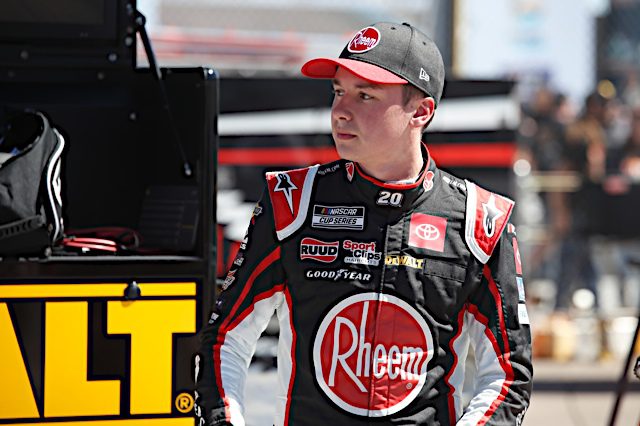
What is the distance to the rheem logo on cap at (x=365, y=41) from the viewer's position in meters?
2.53

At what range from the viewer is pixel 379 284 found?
2.51m

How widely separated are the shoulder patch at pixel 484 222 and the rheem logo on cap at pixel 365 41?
0.40 metres

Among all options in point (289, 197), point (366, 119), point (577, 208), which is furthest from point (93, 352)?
point (577, 208)

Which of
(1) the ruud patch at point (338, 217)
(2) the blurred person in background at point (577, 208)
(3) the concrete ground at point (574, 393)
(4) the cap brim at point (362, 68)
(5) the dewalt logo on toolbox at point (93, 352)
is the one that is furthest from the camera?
(2) the blurred person in background at point (577, 208)

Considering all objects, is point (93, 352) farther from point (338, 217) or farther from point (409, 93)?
point (409, 93)

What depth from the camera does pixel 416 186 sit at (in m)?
2.57

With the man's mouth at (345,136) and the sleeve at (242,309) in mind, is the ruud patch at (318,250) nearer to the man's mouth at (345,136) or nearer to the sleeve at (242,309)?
the sleeve at (242,309)

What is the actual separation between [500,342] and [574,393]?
5.10 m

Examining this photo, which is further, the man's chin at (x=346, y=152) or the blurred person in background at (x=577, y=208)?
the blurred person in background at (x=577, y=208)

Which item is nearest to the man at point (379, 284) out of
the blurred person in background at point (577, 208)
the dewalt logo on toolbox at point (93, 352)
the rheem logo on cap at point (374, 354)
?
the rheem logo on cap at point (374, 354)

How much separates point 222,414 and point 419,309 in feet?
1.54

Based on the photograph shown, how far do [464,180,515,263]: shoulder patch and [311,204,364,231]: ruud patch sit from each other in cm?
24

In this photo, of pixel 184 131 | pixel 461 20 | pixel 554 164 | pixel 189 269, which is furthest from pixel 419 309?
pixel 554 164

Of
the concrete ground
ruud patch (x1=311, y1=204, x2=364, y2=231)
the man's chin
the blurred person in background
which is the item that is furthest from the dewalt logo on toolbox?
the blurred person in background
